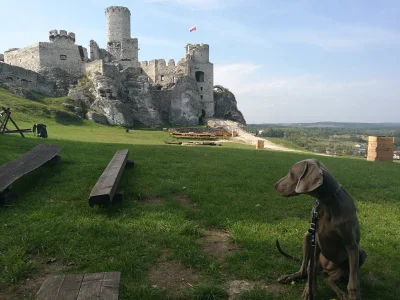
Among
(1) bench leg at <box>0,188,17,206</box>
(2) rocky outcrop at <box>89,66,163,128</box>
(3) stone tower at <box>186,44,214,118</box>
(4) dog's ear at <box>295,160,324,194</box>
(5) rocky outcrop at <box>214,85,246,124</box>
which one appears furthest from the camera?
(5) rocky outcrop at <box>214,85,246,124</box>

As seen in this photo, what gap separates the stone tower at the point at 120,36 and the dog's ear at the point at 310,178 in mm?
52704

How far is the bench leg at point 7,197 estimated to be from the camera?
6.87 m

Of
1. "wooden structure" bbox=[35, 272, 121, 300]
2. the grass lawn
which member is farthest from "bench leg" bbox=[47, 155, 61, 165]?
"wooden structure" bbox=[35, 272, 121, 300]

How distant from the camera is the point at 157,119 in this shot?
47438mm

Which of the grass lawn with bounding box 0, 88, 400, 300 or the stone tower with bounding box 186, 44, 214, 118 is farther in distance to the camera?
the stone tower with bounding box 186, 44, 214, 118

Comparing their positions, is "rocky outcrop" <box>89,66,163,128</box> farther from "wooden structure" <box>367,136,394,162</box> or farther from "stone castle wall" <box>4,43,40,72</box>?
"wooden structure" <box>367,136,394,162</box>

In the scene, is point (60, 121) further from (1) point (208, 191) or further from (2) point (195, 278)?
(2) point (195, 278)

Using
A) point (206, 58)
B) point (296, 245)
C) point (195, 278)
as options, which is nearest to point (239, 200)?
point (296, 245)

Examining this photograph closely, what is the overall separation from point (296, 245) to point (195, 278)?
2.09 m

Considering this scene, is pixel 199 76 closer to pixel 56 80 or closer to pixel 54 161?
pixel 56 80

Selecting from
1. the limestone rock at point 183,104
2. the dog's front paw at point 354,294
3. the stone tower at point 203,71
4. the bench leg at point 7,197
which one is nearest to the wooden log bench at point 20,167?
the bench leg at point 7,197

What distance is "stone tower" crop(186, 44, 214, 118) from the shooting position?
5659 centimetres

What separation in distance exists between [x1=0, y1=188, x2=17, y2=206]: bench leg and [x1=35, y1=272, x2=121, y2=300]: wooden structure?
4122mm

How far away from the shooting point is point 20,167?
814cm
